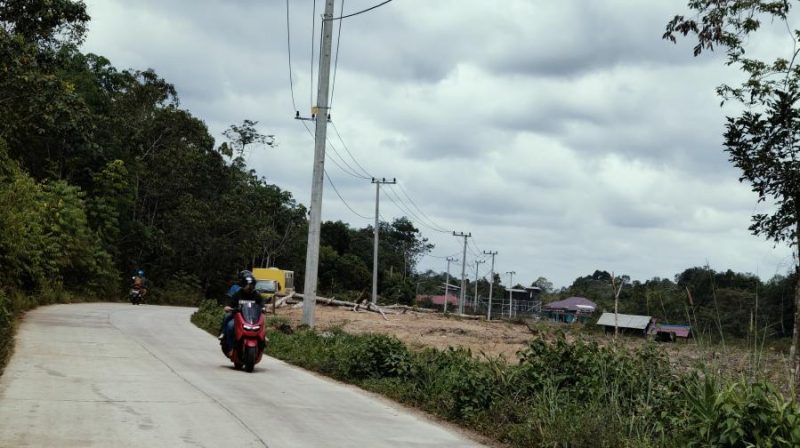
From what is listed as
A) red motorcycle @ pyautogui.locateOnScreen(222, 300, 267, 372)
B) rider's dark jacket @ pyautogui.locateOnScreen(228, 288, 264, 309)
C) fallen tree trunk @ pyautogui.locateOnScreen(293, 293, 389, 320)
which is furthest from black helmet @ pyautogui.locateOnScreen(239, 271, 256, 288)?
fallen tree trunk @ pyautogui.locateOnScreen(293, 293, 389, 320)

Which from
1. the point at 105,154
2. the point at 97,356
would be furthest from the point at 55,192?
the point at 97,356

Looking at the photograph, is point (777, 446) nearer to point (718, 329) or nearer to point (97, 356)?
point (718, 329)

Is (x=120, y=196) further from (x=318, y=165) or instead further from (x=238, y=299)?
(x=238, y=299)

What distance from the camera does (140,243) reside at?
49.4 m

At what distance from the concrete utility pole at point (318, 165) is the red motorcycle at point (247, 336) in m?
7.17

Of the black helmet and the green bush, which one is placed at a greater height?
the black helmet

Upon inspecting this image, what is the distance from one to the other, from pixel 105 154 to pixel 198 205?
8.76m

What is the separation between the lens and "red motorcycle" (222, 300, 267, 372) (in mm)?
11609

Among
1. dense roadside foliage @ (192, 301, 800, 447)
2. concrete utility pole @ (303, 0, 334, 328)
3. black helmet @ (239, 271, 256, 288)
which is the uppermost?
concrete utility pole @ (303, 0, 334, 328)

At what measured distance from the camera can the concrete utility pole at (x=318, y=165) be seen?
19.3 metres

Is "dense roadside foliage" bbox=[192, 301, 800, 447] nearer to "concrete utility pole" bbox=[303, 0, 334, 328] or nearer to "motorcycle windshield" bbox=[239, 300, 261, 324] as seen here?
"motorcycle windshield" bbox=[239, 300, 261, 324]

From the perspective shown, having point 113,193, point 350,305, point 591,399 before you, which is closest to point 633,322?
point 591,399

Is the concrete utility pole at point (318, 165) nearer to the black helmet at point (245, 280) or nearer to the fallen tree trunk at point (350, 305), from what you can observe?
the black helmet at point (245, 280)

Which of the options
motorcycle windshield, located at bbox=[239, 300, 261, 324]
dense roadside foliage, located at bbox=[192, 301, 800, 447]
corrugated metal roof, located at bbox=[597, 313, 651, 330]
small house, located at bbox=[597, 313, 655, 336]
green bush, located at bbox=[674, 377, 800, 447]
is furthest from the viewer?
motorcycle windshield, located at bbox=[239, 300, 261, 324]
